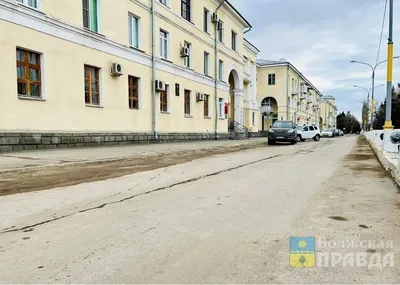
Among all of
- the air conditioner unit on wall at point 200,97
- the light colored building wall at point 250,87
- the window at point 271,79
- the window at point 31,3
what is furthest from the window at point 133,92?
the window at point 271,79

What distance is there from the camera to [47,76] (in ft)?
42.9

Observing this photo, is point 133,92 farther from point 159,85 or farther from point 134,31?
point 134,31

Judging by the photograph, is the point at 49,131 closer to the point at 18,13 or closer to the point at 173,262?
the point at 18,13

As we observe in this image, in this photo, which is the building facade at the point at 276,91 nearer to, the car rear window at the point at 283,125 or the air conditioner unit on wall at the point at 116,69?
the car rear window at the point at 283,125

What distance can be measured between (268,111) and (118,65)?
4164cm

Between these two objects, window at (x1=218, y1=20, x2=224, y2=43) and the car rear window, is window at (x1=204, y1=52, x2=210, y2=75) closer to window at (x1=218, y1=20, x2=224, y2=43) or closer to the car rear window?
window at (x1=218, y1=20, x2=224, y2=43)

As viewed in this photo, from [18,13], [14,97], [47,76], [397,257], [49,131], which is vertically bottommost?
[397,257]

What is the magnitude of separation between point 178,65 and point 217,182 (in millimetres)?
16933

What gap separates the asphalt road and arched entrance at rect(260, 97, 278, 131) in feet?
162

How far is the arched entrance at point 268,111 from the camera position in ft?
181

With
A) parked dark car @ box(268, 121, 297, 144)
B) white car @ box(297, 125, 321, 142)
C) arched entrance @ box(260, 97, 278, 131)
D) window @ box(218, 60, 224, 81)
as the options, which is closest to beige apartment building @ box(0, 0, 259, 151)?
window @ box(218, 60, 224, 81)

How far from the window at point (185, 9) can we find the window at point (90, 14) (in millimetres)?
8878

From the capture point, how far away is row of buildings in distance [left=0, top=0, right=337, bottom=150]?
40.1 ft

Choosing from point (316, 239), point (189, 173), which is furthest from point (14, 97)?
point (316, 239)
